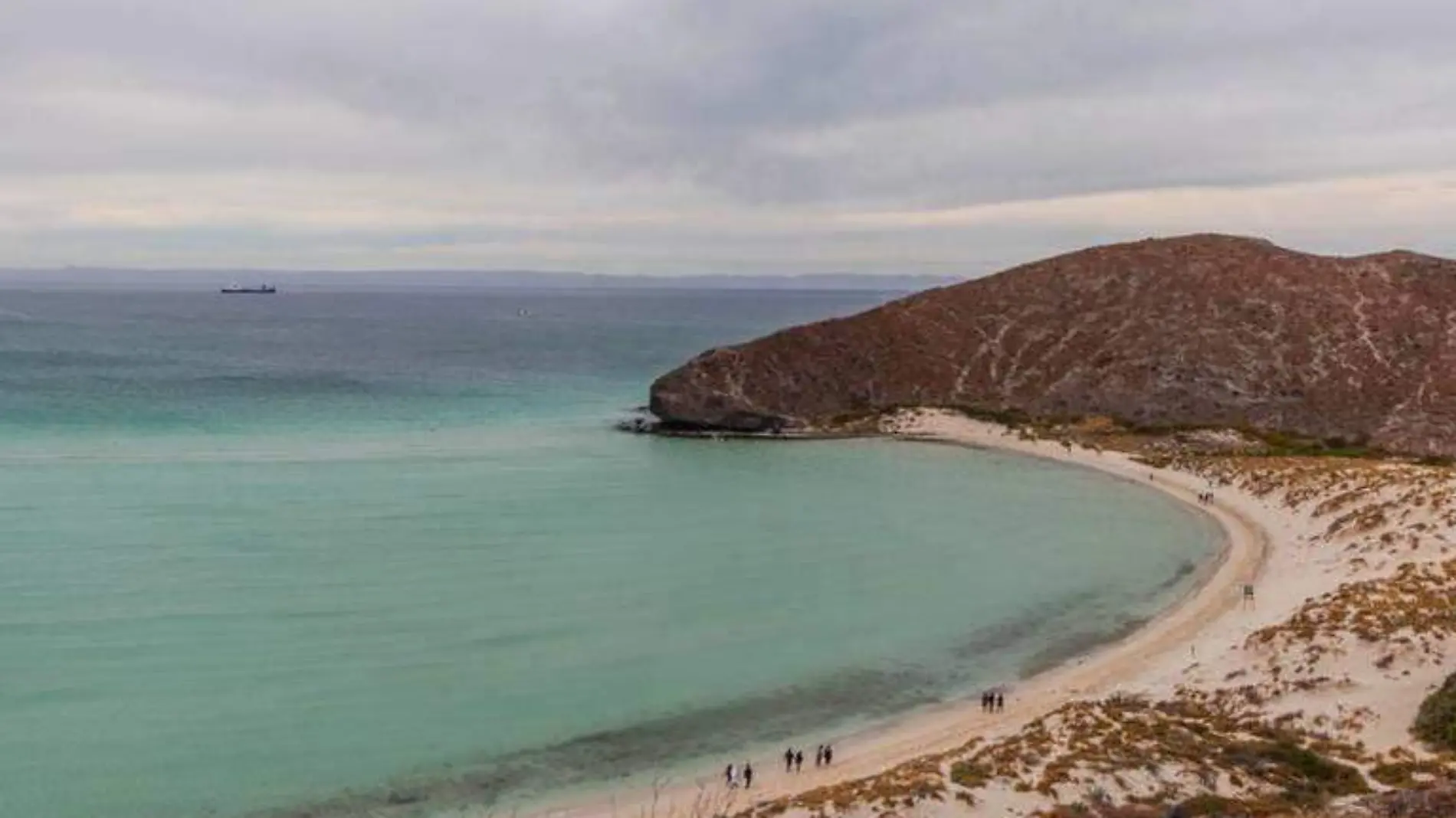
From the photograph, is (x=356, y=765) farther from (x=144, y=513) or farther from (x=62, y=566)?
(x=144, y=513)

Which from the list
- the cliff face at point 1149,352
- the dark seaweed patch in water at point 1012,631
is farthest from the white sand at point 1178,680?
Result: the cliff face at point 1149,352

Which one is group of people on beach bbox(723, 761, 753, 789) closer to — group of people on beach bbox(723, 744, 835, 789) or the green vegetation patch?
group of people on beach bbox(723, 744, 835, 789)

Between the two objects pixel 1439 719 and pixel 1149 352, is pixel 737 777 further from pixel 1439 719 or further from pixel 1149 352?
pixel 1149 352

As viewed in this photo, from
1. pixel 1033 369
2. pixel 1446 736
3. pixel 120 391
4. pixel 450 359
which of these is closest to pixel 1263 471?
pixel 1033 369

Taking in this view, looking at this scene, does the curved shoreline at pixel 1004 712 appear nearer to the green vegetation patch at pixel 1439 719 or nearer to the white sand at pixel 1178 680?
the white sand at pixel 1178 680

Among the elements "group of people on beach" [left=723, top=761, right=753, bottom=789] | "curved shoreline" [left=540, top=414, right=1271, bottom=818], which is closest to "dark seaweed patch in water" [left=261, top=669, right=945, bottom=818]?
"curved shoreline" [left=540, top=414, right=1271, bottom=818]

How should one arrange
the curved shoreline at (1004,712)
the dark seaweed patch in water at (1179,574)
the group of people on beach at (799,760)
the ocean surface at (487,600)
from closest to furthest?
the curved shoreline at (1004,712) → the group of people on beach at (799,760) → the ocean surface at (487,600) → the dark seaweed patch in water at (1179,574)
